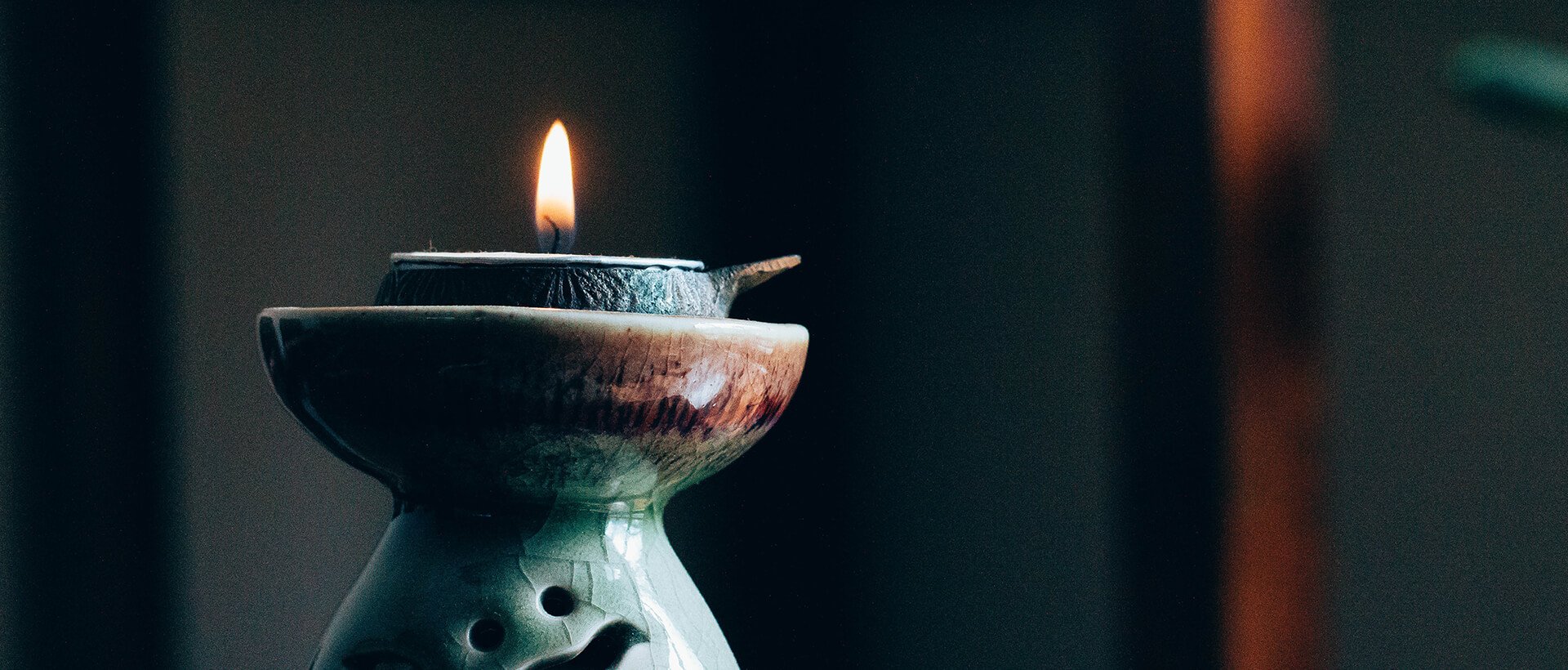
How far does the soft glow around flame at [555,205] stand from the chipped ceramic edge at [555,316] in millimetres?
68

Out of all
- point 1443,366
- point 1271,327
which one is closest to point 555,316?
point 1271,327

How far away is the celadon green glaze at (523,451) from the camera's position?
0.28m

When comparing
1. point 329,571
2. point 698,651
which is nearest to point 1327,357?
point 698,651

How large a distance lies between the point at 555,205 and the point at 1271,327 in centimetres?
51

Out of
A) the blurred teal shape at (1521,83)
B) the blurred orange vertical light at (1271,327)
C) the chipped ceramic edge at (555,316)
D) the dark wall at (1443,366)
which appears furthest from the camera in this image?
the dark wall at (1443,366)

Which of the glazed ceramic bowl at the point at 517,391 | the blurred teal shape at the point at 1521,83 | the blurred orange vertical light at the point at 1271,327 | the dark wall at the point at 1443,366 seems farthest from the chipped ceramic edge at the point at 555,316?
the dark wall at the point at 1443,366

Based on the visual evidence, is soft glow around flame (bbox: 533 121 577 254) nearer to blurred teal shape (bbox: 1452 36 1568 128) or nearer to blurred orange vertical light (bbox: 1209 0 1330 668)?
blurred teal shape (bbox: 1452 36 1568 128)

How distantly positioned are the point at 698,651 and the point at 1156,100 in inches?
22.5

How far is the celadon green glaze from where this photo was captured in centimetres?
28

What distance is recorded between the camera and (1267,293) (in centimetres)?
72

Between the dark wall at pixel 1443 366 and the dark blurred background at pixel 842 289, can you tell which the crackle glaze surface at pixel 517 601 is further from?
the dark wall at pixel 1443 366

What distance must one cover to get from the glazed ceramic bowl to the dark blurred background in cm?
52

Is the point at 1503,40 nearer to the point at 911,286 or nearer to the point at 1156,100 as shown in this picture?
the point at 1156,100

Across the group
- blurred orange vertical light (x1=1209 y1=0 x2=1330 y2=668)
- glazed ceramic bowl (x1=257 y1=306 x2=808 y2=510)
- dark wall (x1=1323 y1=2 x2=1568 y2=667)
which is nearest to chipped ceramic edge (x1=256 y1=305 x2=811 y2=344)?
glazed ceramic bowl (x1=257 y1=306 x2=808 y2=510)
